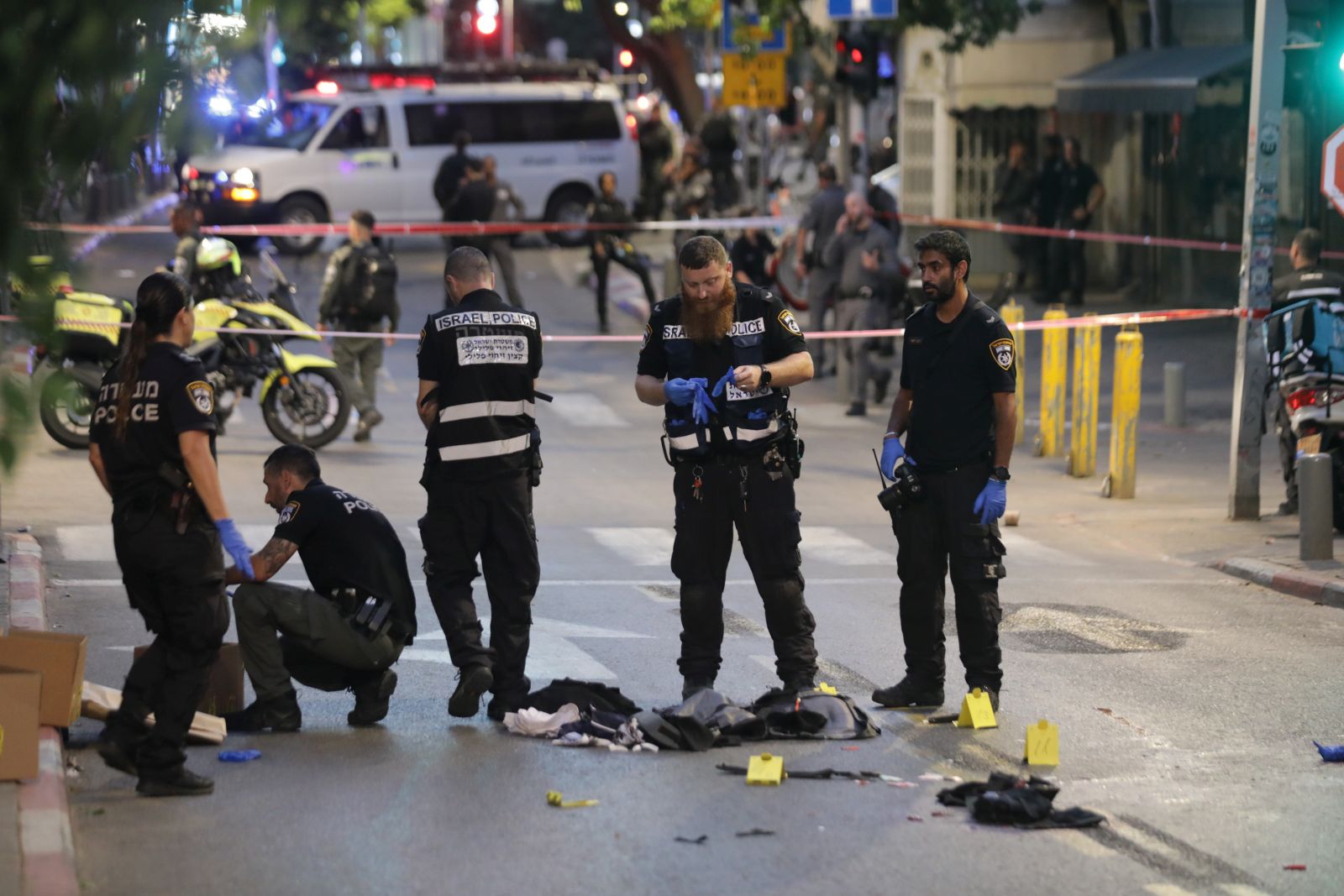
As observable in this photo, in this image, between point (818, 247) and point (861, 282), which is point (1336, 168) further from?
point (818, 247)

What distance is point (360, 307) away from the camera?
1691 cm

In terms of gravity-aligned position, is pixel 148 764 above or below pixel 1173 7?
below

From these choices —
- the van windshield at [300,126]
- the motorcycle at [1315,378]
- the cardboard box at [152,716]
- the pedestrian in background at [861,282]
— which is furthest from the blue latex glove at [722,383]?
the van windshield at [300,126]

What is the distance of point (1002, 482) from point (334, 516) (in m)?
2.61

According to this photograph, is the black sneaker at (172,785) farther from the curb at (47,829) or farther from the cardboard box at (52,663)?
the cardboard box at (52,663)

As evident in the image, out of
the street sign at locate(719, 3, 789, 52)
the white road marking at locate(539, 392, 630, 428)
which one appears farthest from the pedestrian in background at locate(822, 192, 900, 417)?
the street sign at locate(719, 3, 789, 52)

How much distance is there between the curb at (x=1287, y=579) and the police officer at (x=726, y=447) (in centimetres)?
424

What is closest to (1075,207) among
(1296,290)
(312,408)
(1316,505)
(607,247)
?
(607,247)

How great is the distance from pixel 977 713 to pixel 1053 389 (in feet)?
28.4

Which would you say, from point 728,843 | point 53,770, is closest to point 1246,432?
point 728,843

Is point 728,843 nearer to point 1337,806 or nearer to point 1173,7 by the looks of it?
point 1337,806

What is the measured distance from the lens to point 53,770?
688cm

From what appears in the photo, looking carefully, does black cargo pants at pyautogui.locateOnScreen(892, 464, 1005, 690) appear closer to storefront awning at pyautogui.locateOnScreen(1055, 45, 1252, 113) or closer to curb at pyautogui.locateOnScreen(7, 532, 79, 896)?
curb at pyautogui.locateOnScreen(7, 532, 79, 896)

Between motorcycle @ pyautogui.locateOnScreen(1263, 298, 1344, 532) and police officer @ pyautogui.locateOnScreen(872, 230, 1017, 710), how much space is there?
5.00 metres
